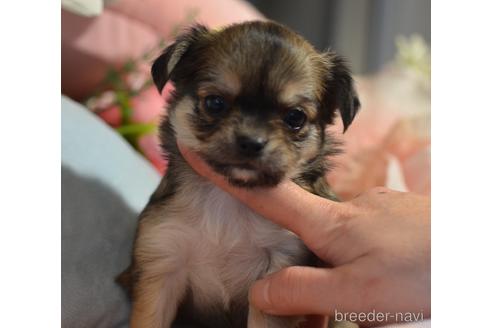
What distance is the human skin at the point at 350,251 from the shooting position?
1342 millimetres

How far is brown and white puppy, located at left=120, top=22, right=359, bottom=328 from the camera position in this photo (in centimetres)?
146

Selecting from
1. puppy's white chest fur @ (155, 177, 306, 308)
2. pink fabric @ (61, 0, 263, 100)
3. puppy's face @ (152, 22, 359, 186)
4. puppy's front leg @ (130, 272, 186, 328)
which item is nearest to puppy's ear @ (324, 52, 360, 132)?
puppy's face @ (152, 22, 359, 186)

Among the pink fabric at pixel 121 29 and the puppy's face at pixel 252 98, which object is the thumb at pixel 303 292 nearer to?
the puppy's face at pixel 252 98

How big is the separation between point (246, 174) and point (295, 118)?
213 millimetres

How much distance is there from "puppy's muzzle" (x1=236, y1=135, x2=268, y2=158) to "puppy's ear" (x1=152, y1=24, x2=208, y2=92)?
36 centimetres

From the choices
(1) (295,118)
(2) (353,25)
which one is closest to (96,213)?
(1) (295,118)

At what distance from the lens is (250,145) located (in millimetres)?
1383

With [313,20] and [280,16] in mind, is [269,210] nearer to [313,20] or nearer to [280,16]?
[313,20]

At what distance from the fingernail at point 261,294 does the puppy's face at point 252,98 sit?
261mm

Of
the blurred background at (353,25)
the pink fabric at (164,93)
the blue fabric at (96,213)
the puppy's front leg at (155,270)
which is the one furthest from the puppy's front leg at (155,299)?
the blurred background at (353,25)
